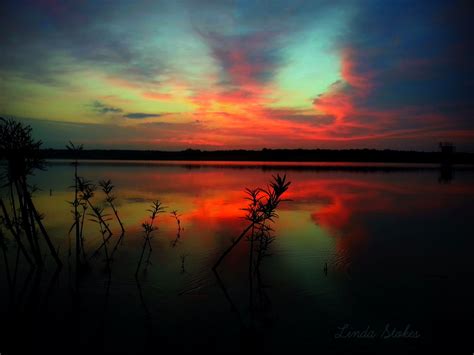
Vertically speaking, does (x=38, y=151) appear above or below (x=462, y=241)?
above

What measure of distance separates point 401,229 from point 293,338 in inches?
501

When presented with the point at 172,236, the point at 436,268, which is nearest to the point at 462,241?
the point at 436,268

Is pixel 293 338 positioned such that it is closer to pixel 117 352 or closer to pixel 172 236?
pixel 117 352

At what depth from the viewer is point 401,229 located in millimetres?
16641

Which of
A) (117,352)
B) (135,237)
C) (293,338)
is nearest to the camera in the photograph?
(117,352)

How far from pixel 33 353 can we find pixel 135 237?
8.21m

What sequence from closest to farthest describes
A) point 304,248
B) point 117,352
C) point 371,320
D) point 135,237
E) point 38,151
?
1. point 117,352
2. point 371,320
3. point 38,151
4. point 304,248
5. point 135,237

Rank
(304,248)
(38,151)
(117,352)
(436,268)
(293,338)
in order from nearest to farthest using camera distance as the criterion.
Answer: (117,352)
(293,338)
(38,151)
(436,268)
(304,248)

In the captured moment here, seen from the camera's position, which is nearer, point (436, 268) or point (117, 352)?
point (117, 352)

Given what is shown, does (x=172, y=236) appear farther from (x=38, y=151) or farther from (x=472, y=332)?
(x=472, y=332)

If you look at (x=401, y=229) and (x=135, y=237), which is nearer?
(x=135, y=237)

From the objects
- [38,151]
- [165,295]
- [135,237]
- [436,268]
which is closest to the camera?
[165,295]

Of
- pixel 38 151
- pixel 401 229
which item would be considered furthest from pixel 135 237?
pixel 401 229

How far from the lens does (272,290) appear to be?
847 cm
